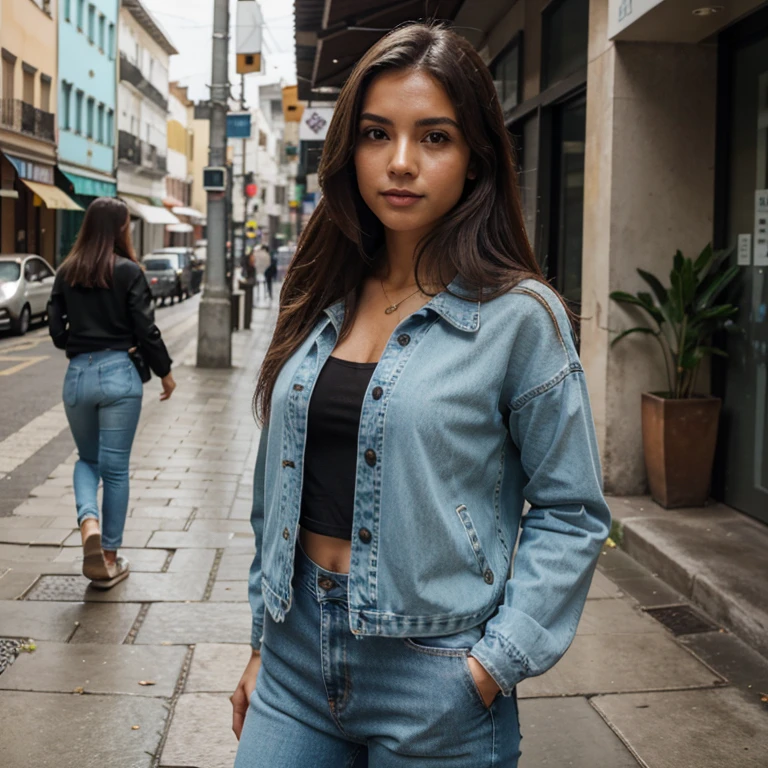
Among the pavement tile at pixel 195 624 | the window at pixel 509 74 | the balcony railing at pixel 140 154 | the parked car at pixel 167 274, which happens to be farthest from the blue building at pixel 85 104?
the pavement tile at pixel 195 624

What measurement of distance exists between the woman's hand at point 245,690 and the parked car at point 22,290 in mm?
19045

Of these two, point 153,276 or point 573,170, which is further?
point 153,276

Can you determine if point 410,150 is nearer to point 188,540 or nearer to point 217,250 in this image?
point 188,540

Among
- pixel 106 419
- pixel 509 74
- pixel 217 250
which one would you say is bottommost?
pixel 106 419

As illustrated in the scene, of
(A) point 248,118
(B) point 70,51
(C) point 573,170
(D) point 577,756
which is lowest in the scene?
(D) point 577,756

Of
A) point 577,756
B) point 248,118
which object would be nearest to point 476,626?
point 577,756

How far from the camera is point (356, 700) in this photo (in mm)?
1840

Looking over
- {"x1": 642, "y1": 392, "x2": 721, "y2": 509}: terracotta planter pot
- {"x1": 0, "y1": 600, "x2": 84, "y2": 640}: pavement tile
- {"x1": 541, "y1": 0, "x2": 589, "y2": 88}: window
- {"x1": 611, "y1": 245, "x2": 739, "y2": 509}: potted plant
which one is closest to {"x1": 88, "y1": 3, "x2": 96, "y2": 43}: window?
{"x1": 541, "y1": 0, "x2": 589, "y2": 88}: window

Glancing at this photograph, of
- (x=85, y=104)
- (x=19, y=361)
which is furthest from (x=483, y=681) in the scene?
(x=85, y=104)

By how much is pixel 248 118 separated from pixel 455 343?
15462 millimetres

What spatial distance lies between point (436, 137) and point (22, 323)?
66.0 ft

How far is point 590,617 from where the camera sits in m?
5.11

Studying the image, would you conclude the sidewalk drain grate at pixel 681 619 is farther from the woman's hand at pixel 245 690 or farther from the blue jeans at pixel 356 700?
the blue jeans at pixel 356 700

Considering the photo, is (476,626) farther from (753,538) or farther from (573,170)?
(573,170)
